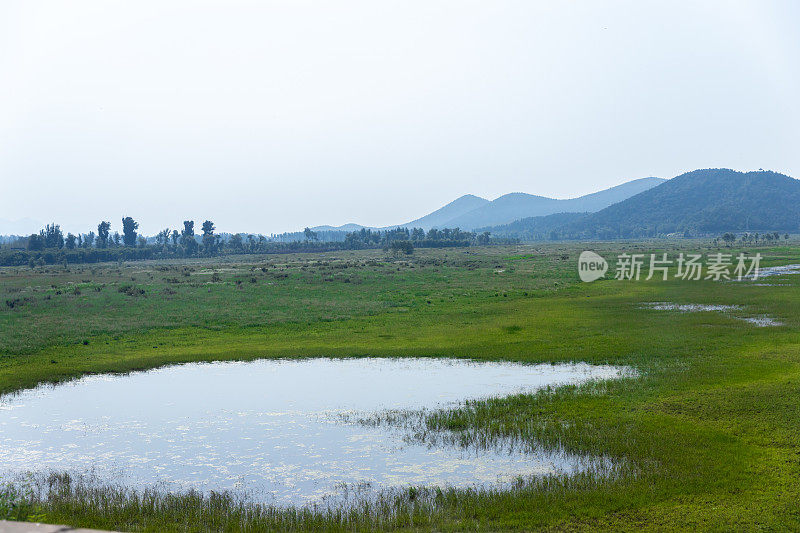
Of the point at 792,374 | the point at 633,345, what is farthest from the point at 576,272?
the point at 792,374

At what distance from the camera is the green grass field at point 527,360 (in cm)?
1224

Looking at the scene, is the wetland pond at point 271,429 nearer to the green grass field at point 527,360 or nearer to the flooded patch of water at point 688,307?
the green grass field at point 527,360

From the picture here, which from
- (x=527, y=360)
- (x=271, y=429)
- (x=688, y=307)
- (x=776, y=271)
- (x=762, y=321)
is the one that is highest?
(x=776, y=271)

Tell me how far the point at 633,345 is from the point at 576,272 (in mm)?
A: 49520

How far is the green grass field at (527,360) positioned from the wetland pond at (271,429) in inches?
45.8

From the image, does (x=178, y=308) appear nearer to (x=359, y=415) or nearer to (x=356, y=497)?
(x=359, y=415)

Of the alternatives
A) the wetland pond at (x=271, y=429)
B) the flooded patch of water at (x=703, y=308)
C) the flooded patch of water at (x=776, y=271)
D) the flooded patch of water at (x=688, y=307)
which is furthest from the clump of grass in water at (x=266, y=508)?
the flooded patch of water at (x=776, y=271)

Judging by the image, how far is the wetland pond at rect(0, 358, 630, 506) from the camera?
1479 centimetres

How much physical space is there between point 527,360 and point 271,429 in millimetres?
14006

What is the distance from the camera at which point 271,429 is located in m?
18.7

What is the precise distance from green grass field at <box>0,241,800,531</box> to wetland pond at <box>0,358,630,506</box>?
1.16m

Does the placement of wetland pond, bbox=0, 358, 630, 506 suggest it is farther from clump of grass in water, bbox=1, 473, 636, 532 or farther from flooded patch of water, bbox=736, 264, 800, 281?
flooded patch of water, bbox=736, 264, 800, 281

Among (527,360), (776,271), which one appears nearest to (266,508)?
(527,360)

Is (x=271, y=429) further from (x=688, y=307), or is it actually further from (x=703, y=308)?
(x=703, y=308)
